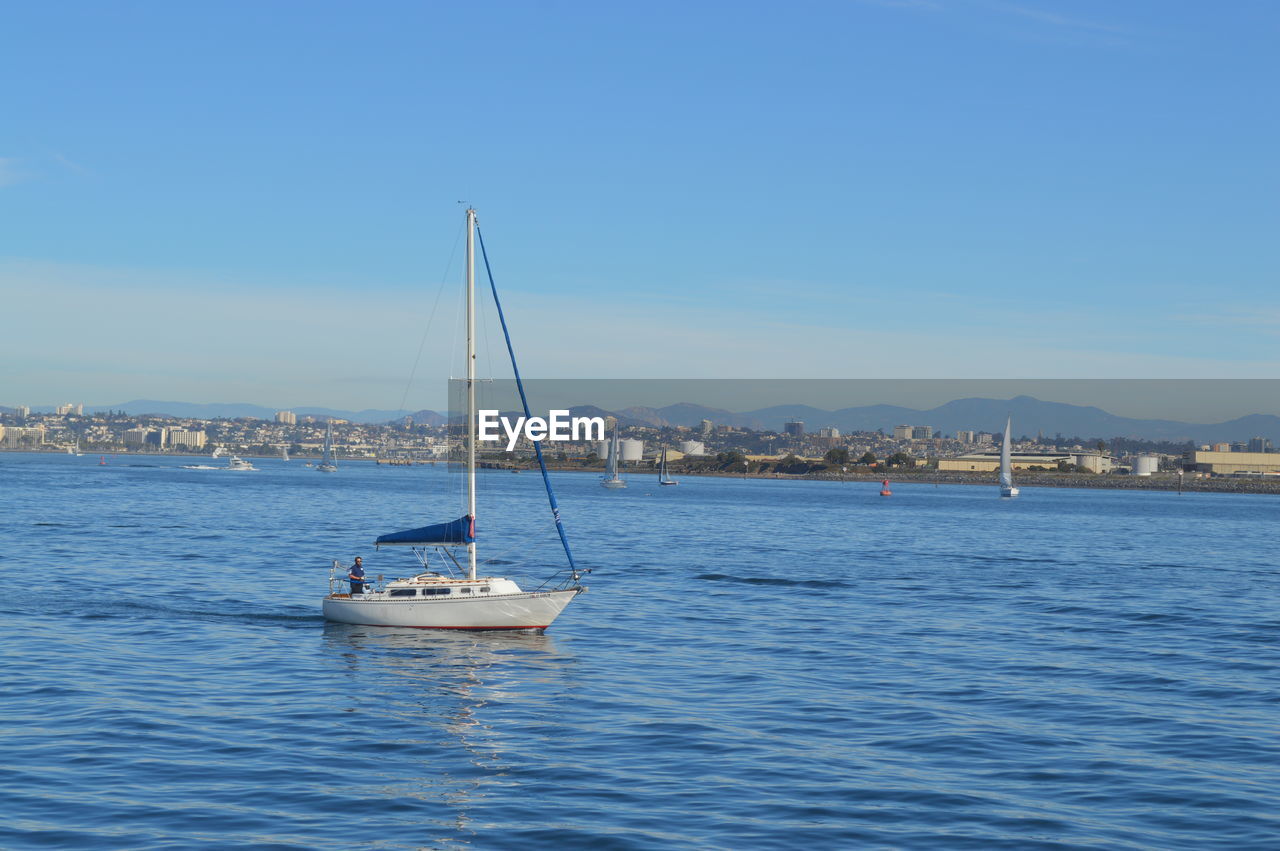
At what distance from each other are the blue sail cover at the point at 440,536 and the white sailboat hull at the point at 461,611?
2.19 meters

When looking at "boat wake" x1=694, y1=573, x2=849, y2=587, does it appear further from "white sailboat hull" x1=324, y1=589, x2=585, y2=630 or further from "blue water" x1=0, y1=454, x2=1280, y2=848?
"white sailboat hull" x1=324, y1=589, x2=585, y2=630

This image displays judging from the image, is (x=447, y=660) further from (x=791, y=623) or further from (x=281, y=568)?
(x=281, y=568)

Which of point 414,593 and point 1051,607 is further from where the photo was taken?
point 1051,607

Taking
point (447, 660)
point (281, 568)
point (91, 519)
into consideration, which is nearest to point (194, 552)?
point (281, 568)

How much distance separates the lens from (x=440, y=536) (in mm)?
42062

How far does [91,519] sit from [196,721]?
78.3 meters

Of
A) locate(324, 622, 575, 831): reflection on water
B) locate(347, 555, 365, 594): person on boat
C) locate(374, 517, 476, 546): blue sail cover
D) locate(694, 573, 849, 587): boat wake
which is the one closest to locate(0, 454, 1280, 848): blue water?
locate(324, 622, 575, 831): reflection on water

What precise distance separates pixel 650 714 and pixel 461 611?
538 inches

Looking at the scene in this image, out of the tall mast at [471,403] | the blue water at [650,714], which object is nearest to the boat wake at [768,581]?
the blue water at [650,714]

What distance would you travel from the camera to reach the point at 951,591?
58969 mm

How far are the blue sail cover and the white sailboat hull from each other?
2.19 meters

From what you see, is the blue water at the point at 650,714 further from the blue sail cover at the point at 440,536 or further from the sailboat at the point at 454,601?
the blue sail cover at the point at 440,536

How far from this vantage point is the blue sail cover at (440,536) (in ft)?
137

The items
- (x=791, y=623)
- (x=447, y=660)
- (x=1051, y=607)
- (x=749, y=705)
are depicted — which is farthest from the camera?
(x=1051, y=607)
